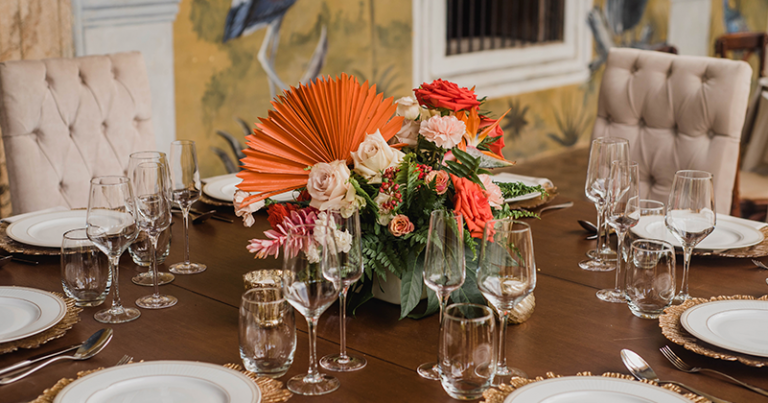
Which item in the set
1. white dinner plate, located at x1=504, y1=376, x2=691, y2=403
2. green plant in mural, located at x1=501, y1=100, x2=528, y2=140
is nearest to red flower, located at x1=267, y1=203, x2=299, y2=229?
white dinner plate, located at x1=504, y1=376, x2=691, y2=403

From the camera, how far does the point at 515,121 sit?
5.10 meters

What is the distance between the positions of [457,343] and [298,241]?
219 mm

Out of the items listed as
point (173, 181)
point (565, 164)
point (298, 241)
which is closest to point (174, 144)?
point (173, 181)

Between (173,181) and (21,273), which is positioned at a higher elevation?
(173,181)

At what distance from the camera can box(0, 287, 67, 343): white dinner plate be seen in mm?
1047

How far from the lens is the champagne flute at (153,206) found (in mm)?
1187

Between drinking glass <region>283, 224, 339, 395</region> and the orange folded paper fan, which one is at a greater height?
the orange folded paper fan

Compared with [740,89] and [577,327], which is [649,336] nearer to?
[577,327]

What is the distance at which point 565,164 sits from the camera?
5.27 m

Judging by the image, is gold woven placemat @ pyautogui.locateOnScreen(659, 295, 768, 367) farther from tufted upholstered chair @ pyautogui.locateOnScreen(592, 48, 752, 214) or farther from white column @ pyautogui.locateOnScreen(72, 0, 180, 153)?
white column @ pyautogui.locateOnScreen(72, 0, 180, 153)

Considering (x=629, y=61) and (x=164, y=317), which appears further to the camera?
(x=629, y=61)

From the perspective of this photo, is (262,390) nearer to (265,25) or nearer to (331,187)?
(331,187)

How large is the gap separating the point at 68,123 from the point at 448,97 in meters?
1.33

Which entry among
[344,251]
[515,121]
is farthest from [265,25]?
[344,251]
